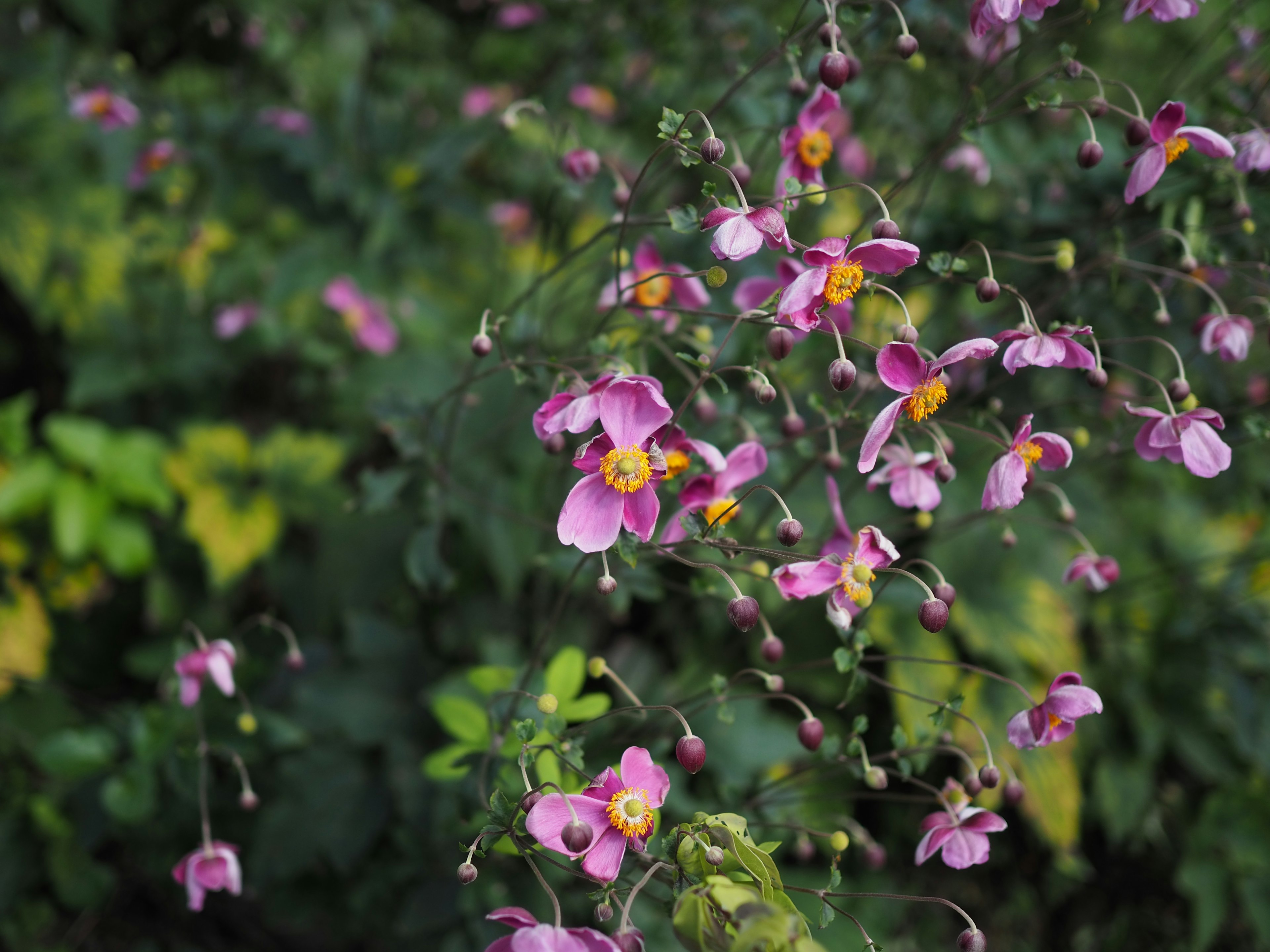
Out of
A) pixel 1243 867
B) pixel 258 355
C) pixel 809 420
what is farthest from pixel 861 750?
pixel 258 355

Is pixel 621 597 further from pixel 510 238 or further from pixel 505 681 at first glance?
pixel 510 238

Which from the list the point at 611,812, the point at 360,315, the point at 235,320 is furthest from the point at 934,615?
the point at 235,320

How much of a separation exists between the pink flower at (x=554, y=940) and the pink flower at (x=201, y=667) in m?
0.74

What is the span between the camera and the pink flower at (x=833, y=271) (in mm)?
861

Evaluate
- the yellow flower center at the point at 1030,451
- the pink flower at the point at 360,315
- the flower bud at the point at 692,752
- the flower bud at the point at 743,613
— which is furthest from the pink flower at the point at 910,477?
the pink flower at the point at 360,315

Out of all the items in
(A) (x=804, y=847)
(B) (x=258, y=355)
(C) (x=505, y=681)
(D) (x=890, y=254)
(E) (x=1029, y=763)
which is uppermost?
(D) (x=890, y=254)

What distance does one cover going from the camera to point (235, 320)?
252 cm

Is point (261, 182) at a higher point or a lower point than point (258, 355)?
higher

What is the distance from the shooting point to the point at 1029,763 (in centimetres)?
200

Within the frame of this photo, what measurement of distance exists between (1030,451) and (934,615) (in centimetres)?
28

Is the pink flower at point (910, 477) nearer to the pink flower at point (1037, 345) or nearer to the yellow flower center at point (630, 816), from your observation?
the pink flower at point (1037, 345)

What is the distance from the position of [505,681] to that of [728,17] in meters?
1.96

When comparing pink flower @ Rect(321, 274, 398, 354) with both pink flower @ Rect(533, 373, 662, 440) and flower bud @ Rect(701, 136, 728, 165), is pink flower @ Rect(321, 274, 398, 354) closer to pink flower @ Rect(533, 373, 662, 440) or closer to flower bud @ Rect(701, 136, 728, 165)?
pink flower @ Rect(533, 373, 662, 440)

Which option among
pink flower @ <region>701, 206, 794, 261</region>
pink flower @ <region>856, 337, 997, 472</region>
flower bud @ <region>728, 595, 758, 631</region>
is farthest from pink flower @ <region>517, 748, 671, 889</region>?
pink flower @ <region>701, 206, 794, 261</region>
